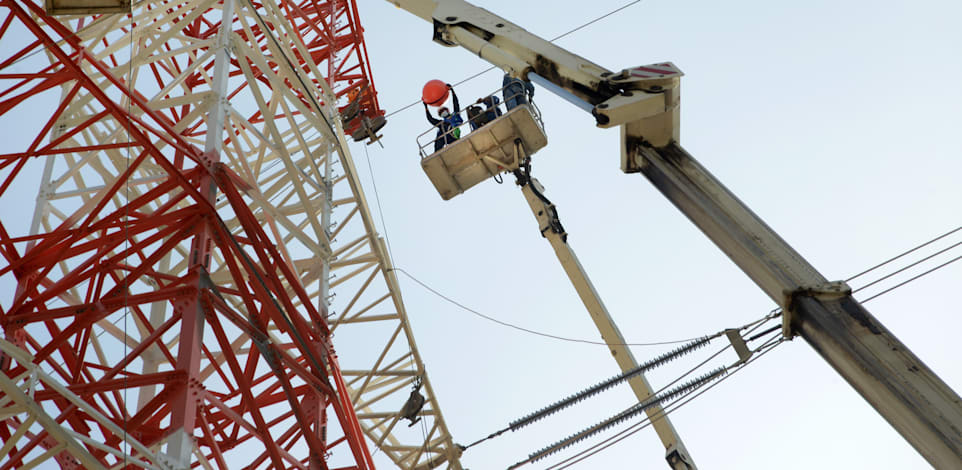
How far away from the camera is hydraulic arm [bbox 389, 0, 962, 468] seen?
737 cm

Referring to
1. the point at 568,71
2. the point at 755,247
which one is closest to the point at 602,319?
the point at 568,71

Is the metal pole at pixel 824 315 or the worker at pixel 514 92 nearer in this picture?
the metal pole at pixel 824 315

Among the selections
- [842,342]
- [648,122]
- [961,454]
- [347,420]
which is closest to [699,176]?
[648,122]

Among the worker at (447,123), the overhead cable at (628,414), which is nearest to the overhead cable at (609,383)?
the overhead cable at (628,414)

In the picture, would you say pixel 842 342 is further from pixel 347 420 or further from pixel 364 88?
pixel 364 88

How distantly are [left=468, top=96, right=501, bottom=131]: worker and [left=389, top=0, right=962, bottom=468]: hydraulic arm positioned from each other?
520 centimetres

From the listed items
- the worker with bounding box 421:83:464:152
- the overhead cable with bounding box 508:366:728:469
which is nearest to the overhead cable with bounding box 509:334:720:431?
the overhead cable with bounding box 508:366:728:469

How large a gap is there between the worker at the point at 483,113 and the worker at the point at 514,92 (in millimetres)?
235

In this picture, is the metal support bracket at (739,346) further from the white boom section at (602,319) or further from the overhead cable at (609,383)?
the white boom section at (602,319)

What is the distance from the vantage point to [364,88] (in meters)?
24.5

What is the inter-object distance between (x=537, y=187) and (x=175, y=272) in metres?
7.38

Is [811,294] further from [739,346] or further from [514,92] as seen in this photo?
[514,92]

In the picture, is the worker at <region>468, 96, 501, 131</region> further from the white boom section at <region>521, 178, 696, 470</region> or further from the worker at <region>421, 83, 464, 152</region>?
the white boom section at <region>521, 178, 696, 470</region>

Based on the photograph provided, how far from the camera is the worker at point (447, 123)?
17953 millimetres
